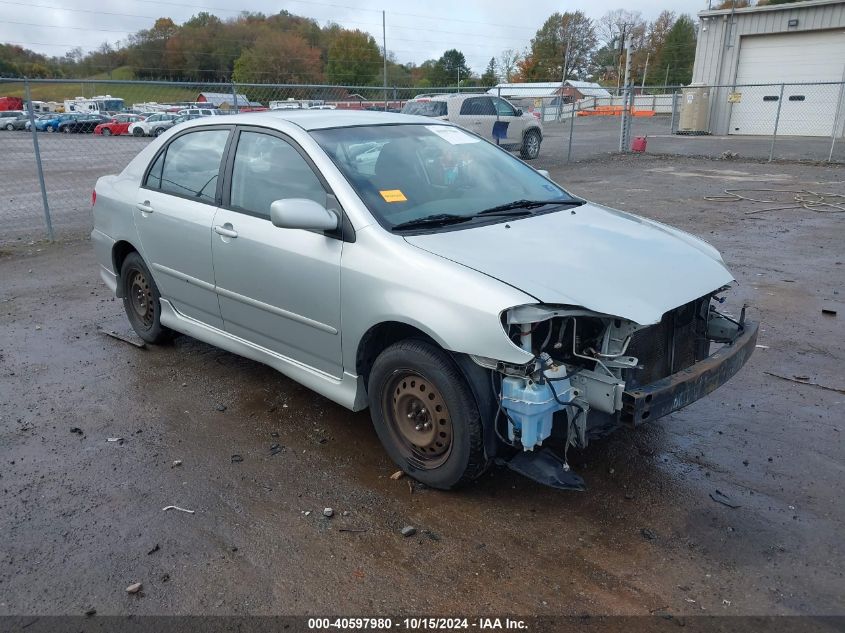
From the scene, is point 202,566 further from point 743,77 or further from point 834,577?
point 743,77

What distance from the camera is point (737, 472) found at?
3.59 metres

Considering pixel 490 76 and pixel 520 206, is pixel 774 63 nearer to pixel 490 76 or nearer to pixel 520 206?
pixel 520 206

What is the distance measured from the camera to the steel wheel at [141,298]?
17.6ft

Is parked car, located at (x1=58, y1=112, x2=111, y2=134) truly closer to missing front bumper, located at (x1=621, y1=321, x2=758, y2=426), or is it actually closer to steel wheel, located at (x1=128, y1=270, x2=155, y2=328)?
steel wheel, located at (x1=128, y1=270, x2=155, y2=328)

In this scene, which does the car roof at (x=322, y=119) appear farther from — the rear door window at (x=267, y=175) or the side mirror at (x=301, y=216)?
the side mirror at (x=301, y=216)

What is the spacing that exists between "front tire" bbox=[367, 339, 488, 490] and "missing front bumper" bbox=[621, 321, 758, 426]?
0.69 meters

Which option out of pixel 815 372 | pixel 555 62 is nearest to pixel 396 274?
pixel 815 372

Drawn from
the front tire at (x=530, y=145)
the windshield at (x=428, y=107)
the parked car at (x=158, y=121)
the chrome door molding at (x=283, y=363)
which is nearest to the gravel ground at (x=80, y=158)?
the front tire at (x=530, y=145)

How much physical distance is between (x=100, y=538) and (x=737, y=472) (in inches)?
125

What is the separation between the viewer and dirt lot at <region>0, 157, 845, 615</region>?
9.05ft

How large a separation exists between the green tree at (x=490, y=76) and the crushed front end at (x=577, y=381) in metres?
73.2

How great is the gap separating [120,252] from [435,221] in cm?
316

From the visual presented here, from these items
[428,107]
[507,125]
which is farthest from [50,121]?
[507,125]

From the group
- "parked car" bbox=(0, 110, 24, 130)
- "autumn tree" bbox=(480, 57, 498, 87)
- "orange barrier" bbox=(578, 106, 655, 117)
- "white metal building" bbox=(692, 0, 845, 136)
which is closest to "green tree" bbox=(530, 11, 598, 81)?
"autumn tree" bbox=(480, 57, 498, 87)
